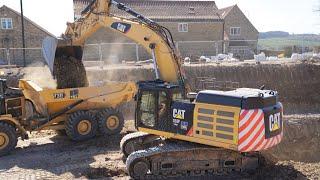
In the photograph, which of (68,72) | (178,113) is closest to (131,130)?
(68,72)

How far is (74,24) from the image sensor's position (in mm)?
12859

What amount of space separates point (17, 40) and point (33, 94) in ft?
84.2

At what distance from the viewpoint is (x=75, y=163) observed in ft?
34.2

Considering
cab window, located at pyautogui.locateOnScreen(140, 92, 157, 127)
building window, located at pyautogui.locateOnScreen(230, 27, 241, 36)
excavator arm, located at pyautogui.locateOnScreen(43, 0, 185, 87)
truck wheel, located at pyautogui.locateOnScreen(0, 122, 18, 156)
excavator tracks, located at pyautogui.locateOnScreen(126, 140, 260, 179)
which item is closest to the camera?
excavator tracks, located at pyautogui.locateOnScreen(126, 140, 260, 179)

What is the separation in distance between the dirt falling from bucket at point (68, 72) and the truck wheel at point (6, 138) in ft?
6.82

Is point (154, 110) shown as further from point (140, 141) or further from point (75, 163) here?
point (75, 163)

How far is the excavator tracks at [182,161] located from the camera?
8680 mm

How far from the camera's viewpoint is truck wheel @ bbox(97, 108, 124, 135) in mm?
12438

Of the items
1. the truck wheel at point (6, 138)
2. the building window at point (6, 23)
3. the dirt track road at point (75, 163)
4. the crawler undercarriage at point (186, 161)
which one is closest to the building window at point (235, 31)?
the building window at point (6, 23)

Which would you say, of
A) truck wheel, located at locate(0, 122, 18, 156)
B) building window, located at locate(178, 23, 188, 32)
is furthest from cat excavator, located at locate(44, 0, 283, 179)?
building window, located at locate(178, 23, 188, 32)

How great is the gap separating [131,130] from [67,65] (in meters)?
2.88

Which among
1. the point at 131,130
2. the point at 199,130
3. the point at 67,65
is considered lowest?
the point at 131,130

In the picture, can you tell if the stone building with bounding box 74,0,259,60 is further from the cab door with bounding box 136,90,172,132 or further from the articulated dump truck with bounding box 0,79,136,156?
the cab door with bounding box 136,90,172,132

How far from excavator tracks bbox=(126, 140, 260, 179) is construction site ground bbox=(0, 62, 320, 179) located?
476 mm
